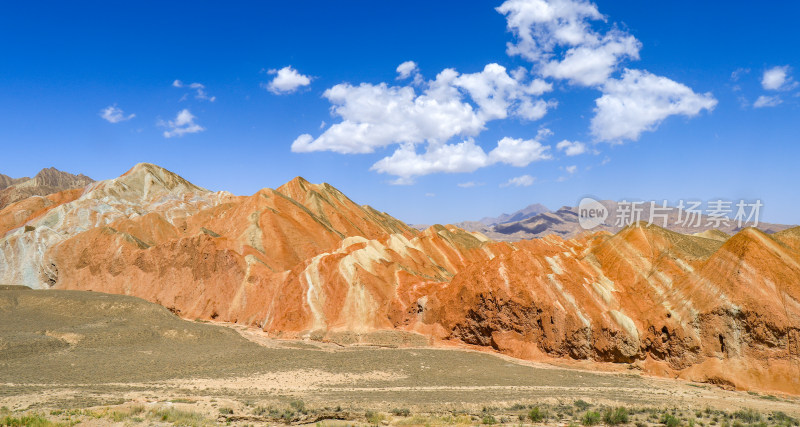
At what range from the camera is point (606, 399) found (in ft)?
77.3

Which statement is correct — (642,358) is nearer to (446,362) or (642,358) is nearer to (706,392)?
(706,392)

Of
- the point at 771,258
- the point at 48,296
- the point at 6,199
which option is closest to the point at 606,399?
the point at 771,258

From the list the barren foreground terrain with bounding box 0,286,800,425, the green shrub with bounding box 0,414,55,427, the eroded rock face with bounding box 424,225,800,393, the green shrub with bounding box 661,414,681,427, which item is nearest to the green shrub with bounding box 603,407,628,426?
the barren foreground terrain with bounding box 0,286,800,425

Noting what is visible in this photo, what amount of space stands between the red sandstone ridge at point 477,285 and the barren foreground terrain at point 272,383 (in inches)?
105

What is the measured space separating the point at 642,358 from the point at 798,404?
30.5ft

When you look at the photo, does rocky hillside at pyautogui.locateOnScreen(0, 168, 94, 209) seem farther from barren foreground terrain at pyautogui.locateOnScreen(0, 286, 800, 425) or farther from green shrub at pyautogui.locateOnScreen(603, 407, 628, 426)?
green shrub at pyautogui.locateOnScreen(603, 407, 628, 426)

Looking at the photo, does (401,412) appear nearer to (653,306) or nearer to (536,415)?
(536,415)

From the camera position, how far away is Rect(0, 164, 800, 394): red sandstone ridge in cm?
3123

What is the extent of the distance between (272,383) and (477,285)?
1929cm

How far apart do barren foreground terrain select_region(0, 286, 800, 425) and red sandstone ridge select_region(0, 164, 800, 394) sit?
2675 millimetres

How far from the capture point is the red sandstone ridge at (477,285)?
102 feet

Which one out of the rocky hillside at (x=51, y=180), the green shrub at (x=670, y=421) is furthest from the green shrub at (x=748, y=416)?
the rocky hillside at (x=51, y=180)

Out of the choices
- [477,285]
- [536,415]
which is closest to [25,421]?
[536,415]

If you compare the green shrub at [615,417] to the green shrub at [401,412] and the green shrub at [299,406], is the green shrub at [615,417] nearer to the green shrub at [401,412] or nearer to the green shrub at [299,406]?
the green shrub at [401,412]
